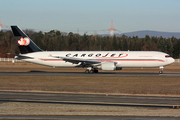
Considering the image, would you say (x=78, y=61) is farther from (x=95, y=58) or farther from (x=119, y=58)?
(x=119, y=58)

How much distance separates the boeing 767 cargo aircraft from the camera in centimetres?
4565

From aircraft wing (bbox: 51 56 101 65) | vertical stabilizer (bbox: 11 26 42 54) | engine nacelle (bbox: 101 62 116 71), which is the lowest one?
engine nacelle (bbox: 101 62 116 71)

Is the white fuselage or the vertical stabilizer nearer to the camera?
the white fuselage

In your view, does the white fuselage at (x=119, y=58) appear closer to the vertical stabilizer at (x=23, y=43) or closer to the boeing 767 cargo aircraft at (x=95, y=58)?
the boeing 767 cargo aircraft at (x=95, y=58)

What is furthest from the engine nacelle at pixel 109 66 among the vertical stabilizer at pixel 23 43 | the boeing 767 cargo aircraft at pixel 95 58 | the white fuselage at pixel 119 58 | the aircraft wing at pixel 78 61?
the vertical stabilizer at pixel 23 43

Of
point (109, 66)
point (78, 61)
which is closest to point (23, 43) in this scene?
point (78, 61)

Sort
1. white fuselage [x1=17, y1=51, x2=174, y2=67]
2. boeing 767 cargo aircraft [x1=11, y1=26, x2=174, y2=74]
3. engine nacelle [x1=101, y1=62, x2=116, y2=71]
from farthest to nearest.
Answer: white fuselage [x1=17, y1=51, x2=174, y2=67], boeing 767 cargo aircraft [x1=11, y1=26, x2=174, y2=74], engine nacelle [x1=101, y1=62, x2=116, y2=71]

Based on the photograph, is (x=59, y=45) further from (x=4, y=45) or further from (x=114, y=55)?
(x=114, y=55)

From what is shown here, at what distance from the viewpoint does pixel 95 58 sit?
4712cm

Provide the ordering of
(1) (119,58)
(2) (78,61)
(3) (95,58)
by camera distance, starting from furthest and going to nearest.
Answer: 1. (3) (95,58)
2. (1) (119,58)
3. (2) (78,61)

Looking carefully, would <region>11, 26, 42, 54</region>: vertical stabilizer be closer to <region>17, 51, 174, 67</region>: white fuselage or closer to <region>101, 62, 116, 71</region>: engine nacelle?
<region>17, 51, 174, 67</region>: white fuselage

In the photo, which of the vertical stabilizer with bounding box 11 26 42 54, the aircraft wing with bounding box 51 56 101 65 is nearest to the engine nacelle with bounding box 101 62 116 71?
the aircraft wing with bounding box 51 56 101 65

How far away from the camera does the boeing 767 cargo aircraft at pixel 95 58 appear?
150 feet

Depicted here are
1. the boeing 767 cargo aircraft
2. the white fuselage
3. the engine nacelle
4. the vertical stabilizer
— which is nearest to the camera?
the engine nacelle
